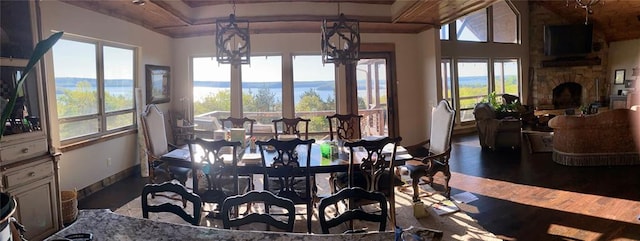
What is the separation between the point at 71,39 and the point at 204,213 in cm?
270

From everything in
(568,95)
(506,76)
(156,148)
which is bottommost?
(156,148)

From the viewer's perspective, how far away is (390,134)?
297 inches

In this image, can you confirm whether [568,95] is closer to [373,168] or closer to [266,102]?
[266,102]

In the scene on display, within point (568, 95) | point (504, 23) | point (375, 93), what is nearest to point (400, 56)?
point (375, 93)

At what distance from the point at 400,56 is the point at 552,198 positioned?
378cm

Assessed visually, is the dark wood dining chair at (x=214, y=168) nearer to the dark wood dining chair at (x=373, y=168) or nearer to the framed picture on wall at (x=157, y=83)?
the dark wood dining chair at (x=373, y=168)

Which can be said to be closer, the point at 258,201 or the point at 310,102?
the point at 258,201

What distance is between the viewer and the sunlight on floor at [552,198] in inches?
154

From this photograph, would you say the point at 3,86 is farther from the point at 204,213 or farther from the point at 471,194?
the point at 471,194

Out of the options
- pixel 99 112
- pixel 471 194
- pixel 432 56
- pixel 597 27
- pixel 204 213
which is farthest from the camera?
pixel 597 27

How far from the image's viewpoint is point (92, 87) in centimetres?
527

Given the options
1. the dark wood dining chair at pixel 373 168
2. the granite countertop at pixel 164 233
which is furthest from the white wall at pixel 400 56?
the granite countertop at pixel 164 233

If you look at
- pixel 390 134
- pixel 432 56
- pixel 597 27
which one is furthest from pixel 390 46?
pixel 597 27

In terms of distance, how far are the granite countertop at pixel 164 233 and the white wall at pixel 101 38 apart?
7.96 feet
